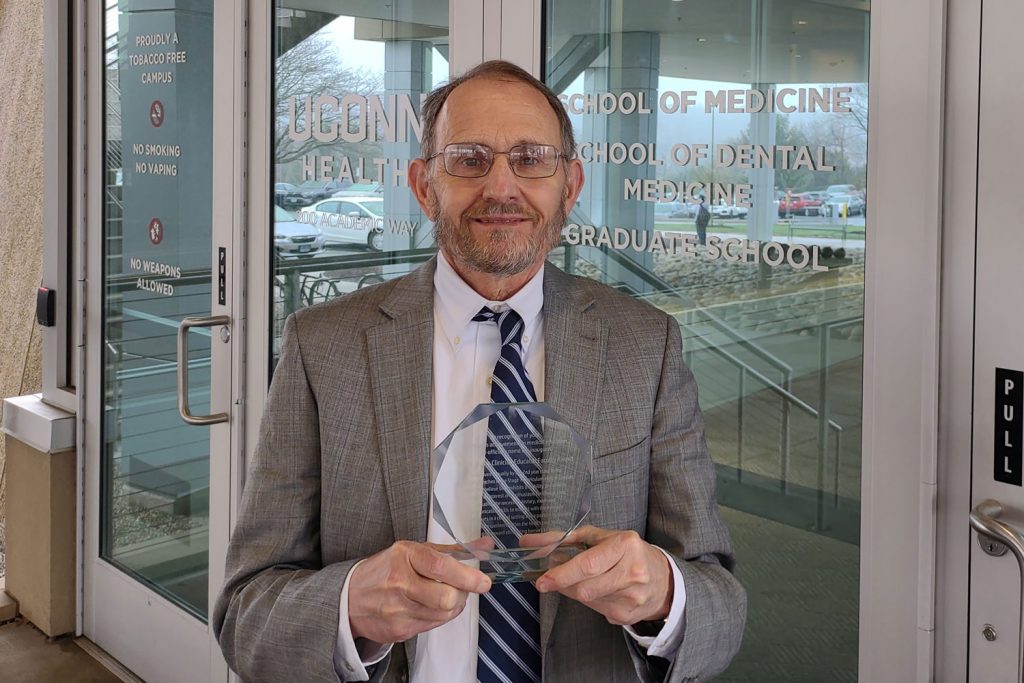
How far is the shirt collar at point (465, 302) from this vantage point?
164 cm

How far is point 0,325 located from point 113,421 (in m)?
2.91

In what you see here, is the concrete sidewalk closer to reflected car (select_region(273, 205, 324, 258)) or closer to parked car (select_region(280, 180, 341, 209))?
reflected car (select_region(273, 205, 324, 258))

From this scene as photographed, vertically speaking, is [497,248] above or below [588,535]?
above

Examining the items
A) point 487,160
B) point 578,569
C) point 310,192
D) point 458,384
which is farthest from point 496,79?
point 310,192

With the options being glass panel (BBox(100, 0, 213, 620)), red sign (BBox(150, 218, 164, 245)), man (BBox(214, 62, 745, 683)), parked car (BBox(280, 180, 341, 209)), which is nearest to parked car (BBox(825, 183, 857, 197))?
man (BBox(214, 62, 745, 683))

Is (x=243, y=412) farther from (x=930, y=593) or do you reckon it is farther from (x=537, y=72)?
(x=930, y=593)

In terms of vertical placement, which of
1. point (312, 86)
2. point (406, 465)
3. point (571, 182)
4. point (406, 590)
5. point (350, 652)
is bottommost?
point (350, 652)

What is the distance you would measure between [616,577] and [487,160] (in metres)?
Result: 0.63

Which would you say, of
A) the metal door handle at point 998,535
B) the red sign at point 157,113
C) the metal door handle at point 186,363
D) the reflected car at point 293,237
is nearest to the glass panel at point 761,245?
the metal door handle at point 998,535

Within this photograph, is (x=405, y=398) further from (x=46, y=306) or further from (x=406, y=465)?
(x=46, y=306)

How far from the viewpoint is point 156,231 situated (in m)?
3.82

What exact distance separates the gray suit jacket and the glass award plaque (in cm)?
20

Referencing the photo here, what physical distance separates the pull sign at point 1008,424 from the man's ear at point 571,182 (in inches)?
31.4

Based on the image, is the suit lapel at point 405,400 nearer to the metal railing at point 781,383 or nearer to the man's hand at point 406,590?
the man's hand at point 406,590
